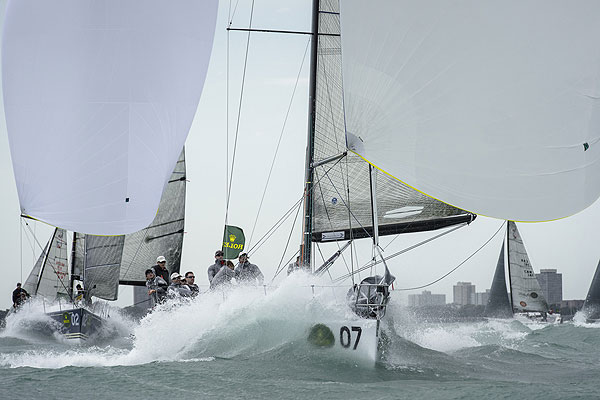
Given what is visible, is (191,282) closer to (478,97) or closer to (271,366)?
(271,366)

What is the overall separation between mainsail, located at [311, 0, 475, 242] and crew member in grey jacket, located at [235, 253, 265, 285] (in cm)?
126

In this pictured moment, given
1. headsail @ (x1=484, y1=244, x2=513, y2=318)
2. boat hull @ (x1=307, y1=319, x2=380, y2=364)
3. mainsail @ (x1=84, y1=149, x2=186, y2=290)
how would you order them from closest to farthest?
boat hull @ (x1=307, y1=319, x2=380, y2=364) → mainsail @ (x1=84, y1=149, x2=186, y2=290) → headsail @ (x1=484, y1=244, x2=513, y2=318)

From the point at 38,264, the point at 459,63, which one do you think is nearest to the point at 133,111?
the point at 459,63

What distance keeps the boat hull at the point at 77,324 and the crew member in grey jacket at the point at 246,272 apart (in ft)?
21.5

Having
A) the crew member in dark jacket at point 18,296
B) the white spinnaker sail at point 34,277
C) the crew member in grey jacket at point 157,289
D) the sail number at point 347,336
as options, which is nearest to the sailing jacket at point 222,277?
the crew member in grey jacket at point 157,289

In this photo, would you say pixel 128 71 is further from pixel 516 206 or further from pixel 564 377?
pixel 564 377

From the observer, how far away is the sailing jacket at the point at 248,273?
10789 mm

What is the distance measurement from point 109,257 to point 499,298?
1882 cm

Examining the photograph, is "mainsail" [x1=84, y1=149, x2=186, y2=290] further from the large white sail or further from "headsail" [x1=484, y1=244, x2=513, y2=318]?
"headsail" [x1=484, y1=244, x2=513, y2=318]

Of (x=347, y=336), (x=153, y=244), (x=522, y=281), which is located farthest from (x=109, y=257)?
(x=522, y=281)

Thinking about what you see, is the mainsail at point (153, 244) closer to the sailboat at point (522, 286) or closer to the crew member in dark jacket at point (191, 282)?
the crew member in dark jacket at point (191, 282)

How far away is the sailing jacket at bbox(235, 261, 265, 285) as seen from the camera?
10.8m

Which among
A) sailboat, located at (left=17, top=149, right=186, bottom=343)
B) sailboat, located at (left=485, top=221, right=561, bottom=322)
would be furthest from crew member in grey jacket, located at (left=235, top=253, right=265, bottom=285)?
sailboat, located at (left=485, top=221, right=561, bottom=322)

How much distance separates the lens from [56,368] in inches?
361
